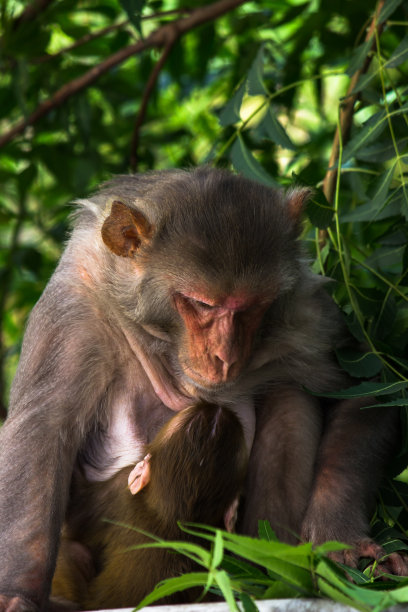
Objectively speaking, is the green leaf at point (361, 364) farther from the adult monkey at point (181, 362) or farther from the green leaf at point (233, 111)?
the green leaf at point (233, 111)

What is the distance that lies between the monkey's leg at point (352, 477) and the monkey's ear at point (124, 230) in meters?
1.00

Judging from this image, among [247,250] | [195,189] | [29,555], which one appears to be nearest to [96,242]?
[195,189]

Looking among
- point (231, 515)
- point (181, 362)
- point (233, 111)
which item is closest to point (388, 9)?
point (233, 111)

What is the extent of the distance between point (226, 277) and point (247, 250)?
0.39ft

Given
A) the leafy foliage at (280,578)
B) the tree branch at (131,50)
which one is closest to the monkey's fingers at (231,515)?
the leafy foliage at (280,578)

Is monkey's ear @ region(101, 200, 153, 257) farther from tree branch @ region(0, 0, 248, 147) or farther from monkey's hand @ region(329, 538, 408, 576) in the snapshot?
tree branch @ region(0, 0, 248, 147)

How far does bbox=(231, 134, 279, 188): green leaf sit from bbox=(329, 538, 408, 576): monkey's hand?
142 cm

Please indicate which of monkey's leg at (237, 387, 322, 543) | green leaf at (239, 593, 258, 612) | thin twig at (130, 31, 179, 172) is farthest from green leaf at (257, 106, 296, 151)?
green leaf at (239, 593, 258, 612)

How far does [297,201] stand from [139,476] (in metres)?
1.13

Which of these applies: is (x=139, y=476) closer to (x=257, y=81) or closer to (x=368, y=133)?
(x=368, y=133)

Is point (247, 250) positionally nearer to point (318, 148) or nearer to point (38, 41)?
point (38, 41)

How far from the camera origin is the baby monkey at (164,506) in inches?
116

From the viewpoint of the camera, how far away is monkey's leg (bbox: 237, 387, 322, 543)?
3.17 meters

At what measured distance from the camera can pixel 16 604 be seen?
2619 millimetres
